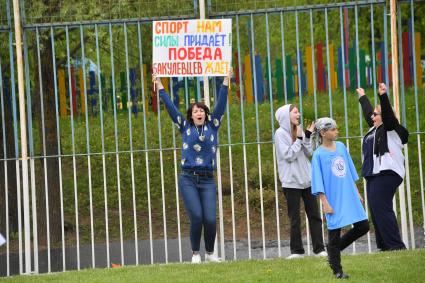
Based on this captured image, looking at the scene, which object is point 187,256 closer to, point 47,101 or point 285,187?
point 47,101

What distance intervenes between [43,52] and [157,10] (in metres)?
2.98

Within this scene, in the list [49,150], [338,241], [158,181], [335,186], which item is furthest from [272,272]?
[158,181]

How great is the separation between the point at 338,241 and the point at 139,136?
1158 cm

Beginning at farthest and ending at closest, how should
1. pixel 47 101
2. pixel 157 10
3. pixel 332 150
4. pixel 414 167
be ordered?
pixel 414 167, pixel 47 101, pixel 157 10, pixel 332 150

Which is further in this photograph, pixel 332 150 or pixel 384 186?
pixel 384 186

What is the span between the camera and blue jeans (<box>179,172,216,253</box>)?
10.2 meters

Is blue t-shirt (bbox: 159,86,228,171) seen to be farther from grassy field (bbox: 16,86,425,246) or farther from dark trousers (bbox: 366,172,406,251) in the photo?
grassy field (bbox: 16,86,425,246)

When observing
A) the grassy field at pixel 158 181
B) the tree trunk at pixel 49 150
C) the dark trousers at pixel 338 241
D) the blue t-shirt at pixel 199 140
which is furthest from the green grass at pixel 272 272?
the grassy field at pixel 158 181

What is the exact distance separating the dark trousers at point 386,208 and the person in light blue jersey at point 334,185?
1.66m

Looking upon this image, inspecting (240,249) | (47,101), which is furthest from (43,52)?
(240,249)

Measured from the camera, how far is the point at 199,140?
10.3m

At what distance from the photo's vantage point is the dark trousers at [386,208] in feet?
34.2

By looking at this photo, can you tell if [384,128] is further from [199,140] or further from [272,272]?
[272,272]

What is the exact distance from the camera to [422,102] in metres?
21.1
